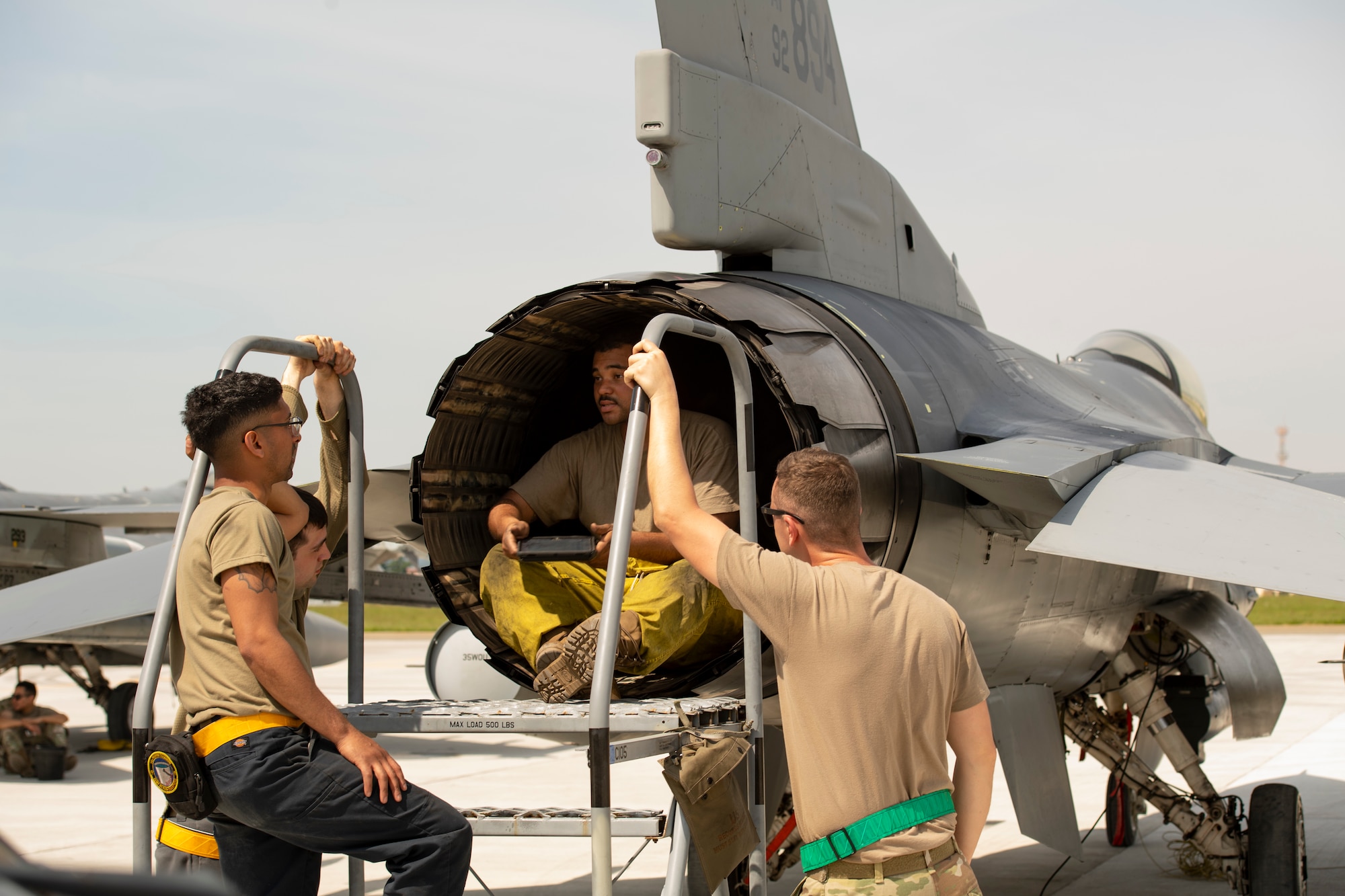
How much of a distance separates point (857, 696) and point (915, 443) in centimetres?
→ 164

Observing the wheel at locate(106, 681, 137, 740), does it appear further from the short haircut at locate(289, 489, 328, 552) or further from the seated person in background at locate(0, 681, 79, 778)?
the short haircut at locate(289, 489, 328, 552)

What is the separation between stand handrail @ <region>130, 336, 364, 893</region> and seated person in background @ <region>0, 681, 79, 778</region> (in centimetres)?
898

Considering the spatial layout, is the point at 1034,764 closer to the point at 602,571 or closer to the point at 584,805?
the point at 602,571

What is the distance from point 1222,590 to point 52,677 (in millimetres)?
22710

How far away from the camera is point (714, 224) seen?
190 inches

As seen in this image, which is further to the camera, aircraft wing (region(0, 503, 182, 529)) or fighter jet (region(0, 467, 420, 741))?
aircraft wing (region(0, 503, 182, 529))

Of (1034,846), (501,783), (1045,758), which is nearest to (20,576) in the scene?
(501,783)

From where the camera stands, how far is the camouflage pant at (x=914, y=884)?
8.66ft

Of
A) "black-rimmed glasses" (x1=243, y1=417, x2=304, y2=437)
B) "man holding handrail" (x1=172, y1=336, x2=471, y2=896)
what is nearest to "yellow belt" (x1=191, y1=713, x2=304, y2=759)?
"man holding handrail" (x1=172, y1=336, x2=471, y2=896)

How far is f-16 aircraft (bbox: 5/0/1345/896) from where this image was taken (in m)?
3.88

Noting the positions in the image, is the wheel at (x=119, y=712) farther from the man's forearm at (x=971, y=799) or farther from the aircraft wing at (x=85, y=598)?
the man's forearm at (x=971, y=799)

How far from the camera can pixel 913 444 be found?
164 inches

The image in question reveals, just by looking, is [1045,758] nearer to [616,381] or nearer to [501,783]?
[616,381]

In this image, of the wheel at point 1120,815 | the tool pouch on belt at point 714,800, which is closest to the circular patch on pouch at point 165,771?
the tool pouch on belt at point 714,800
